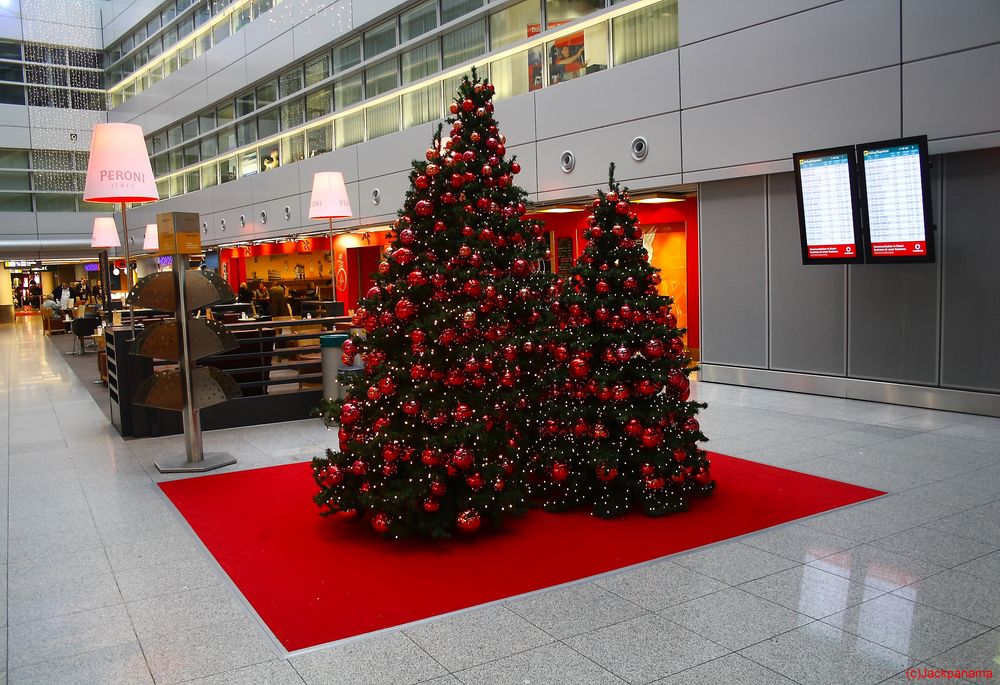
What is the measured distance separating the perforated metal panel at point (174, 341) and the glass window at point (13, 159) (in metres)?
29.7

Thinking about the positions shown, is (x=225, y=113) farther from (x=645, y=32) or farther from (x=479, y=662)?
(x=479, y=662)

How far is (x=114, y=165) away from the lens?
22.4 ft

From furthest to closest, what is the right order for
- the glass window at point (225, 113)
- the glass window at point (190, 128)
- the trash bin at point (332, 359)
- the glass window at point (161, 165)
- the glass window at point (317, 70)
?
1. the glass window at point (161, 165)
2. the glass window at point (190, 128)
3. the glass window at point (225, 113)
4. the glass window at point (317, 70)
5. the trash bin at point (332, 359)

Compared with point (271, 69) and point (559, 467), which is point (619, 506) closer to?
point (559, 467)

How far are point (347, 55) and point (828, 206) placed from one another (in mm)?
12383

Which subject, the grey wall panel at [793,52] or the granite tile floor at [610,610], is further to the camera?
the grey wall panel at [793,52]

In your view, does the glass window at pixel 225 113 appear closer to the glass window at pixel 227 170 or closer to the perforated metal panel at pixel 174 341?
the glass window at pixel 227 170

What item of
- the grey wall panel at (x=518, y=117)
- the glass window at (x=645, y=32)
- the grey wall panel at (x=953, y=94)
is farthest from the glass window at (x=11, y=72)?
the grey wall panel at (x=953, y=94)

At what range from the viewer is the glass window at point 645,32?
10133mm

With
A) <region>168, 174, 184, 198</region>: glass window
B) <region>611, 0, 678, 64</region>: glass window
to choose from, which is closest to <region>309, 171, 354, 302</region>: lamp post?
<region>611, 0, 678, 64</region>: glass window

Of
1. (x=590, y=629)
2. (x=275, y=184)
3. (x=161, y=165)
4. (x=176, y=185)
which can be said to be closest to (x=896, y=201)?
(x=590, y=629)

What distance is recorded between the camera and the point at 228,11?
71.4 ft

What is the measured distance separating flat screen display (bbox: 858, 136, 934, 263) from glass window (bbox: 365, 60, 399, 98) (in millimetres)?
10553

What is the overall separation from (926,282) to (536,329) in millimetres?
4924
